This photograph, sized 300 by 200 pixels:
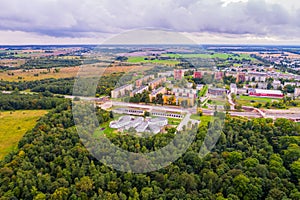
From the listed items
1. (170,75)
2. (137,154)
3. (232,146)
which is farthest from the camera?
(170,75)

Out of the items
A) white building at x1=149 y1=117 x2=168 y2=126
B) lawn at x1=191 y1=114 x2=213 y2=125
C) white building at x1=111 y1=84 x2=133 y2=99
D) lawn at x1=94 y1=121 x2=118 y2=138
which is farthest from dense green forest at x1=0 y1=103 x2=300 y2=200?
white building at x1=111 y1=84 x2=133 y2=99

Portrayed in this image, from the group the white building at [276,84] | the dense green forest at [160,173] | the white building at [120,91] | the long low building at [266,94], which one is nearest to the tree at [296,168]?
the dense green forest at [160,173]

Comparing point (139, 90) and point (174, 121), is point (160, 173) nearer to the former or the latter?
point (174, 121)

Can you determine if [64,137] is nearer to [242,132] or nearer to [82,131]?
[82,131]

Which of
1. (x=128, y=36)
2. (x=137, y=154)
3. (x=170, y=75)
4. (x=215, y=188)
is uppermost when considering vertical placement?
(x=128, y=36)

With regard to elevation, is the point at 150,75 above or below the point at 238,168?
above

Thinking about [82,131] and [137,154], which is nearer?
[137,154]

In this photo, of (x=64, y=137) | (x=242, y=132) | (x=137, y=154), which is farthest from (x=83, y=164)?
(x=242, y=132)

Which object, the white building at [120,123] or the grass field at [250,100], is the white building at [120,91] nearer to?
the white building at [120,123]
